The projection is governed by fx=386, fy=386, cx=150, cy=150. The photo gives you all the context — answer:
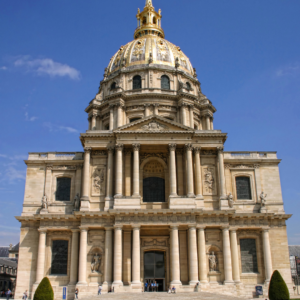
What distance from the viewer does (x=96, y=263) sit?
38.7 metres

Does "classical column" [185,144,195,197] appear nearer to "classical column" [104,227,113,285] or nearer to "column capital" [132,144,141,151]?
"column capital" [132,144,141,151]

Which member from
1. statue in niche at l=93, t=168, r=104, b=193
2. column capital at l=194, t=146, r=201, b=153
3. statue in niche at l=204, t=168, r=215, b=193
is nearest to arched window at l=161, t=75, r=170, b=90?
column capital at l=194, t=146, r=201, b=153

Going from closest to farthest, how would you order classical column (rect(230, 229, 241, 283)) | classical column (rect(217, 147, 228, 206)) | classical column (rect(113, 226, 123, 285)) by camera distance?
classical column (rect(113, 226, 123, 285)) < classical column (rect(230, 229, 241, 283)) < classical column (rect(217, 147, 228, 206))

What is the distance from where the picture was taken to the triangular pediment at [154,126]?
1647 inches

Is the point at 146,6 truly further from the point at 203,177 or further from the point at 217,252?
the point at 217,252

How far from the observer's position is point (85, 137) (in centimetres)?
4234

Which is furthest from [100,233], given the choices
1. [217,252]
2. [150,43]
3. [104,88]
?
[150,43]

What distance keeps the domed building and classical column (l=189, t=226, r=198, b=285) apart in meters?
0.10

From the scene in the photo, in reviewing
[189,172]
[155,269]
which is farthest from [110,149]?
[155,269]

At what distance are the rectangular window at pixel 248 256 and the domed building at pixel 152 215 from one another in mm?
103

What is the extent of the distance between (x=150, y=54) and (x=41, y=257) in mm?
32240

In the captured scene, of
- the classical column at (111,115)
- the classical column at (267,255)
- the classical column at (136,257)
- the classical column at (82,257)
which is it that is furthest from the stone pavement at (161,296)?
the classical column at (111,115)

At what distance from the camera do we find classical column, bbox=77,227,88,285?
123 ft

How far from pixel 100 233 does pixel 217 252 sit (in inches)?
479
